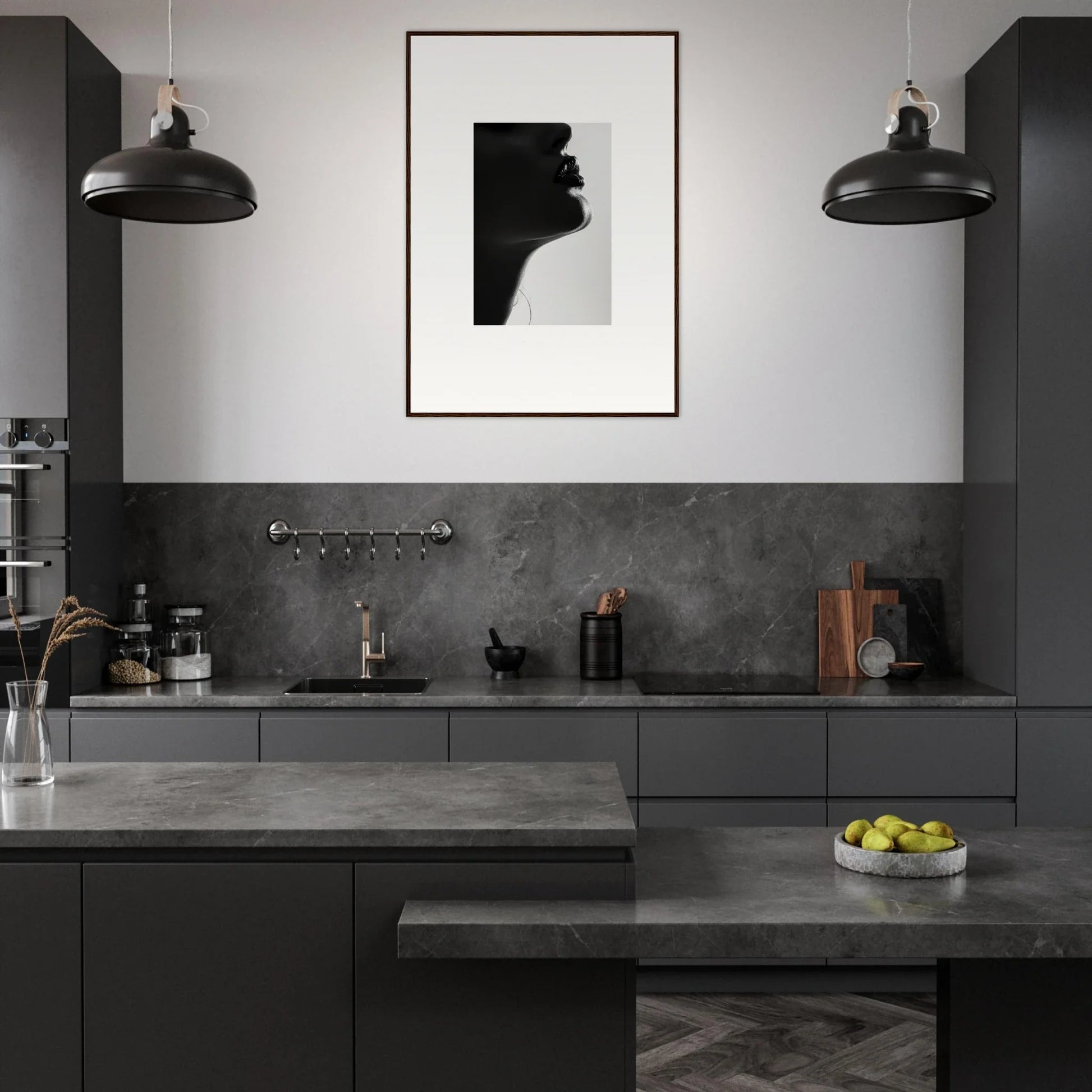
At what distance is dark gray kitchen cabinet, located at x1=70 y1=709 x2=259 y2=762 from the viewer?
12.5 ft

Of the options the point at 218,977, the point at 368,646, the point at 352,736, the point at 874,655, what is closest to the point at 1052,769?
the point at 874,655

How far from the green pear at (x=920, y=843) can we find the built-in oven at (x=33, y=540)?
2911mm

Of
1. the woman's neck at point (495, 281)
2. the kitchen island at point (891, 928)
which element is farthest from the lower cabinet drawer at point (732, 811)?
the woman's neck at point (495, 281)

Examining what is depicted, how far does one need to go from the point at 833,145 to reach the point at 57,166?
2931 millimetres

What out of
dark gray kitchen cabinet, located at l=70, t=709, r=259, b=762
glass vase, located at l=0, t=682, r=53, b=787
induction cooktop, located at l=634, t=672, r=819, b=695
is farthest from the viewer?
induction cooktop, located at l=634, t=672, r=819, b=695

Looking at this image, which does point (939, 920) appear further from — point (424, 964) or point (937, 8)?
point (937, 8)

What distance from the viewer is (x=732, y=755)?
3826 mm

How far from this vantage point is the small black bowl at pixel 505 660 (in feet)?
14.0

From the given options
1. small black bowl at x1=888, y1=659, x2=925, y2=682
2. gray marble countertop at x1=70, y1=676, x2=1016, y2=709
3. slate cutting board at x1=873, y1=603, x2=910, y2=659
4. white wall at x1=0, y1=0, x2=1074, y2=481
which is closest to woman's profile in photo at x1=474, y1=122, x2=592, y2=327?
white wall at x1=0, y1=0, x2=1074, y2=481

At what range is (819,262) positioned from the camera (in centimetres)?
447

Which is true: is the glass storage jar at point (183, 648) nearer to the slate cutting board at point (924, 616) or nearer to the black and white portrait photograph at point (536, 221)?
the black and white portrait photograph at point (536, 221)

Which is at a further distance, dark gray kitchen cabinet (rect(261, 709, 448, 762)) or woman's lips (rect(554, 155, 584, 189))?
woman's lips (rect(554, 155, 584, 189))

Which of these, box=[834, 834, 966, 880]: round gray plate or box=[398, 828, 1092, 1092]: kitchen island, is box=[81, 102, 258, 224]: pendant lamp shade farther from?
box=[834, 834, 966, 880]: round gray plate

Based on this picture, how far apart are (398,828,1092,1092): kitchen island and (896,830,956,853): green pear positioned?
58 mm
